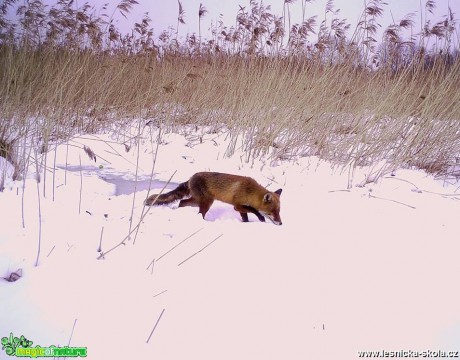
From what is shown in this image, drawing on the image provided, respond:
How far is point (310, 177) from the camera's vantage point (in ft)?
14.8

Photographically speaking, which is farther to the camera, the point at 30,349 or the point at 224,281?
the point at 224,281

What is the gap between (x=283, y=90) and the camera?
5.33 m

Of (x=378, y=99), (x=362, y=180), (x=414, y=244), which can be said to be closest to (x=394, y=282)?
(x=414, y=244)

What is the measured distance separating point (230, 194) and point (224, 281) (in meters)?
1.61

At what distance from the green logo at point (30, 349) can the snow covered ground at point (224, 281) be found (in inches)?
1.2

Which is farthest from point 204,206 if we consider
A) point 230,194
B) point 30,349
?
point 30,349

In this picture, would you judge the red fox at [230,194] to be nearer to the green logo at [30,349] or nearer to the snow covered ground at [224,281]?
the snow covered ground at [224,281]

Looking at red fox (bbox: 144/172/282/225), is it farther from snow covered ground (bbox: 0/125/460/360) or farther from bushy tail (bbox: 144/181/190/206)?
snow covered ground (bbox: 0/125/460/360)

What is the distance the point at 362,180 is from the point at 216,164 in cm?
201

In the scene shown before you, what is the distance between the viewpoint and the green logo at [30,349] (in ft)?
4.01

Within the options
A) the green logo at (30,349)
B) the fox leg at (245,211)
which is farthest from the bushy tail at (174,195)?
the green logo at (30,349)

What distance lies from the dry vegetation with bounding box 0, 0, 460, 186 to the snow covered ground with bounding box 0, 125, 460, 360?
1.66 m

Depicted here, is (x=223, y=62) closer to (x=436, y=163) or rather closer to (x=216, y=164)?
(x=216, y=164)

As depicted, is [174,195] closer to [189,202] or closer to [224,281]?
[189,202]
